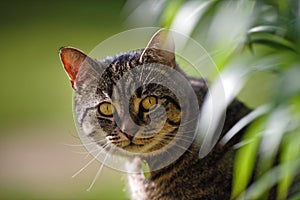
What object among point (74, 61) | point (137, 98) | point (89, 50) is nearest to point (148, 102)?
point (137, 98)

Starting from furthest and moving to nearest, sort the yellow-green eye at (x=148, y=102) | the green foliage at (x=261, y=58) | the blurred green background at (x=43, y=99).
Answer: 1. the blurred green background at (x=43, y=99)
2. the yellow-green eye at (x=148, y=102)
3. the green foliage at (x=261, y=58)

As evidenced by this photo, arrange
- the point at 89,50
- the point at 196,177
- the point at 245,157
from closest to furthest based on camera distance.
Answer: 1. the point at 245,157
2. the point at 196,177
3. the point at 89,50

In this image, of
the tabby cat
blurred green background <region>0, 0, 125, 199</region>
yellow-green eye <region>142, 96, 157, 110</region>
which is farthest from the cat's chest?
blurred green background <region>0, 0, 125, 199</region>

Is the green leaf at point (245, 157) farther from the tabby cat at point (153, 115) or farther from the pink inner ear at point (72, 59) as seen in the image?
the pink inner ear at point (72, 59)

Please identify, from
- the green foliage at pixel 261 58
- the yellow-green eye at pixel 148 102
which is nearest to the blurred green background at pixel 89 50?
the green foliage at pixel 261 58

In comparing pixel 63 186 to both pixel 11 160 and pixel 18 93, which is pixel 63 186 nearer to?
pixel 11 160

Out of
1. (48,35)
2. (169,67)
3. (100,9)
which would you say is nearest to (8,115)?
(48,35)

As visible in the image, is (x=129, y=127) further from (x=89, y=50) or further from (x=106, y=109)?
(x=89, y=50)

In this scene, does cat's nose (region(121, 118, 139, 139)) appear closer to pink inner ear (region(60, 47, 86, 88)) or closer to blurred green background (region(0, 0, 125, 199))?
pink inner ear (region(60, 47, 86, 88))
